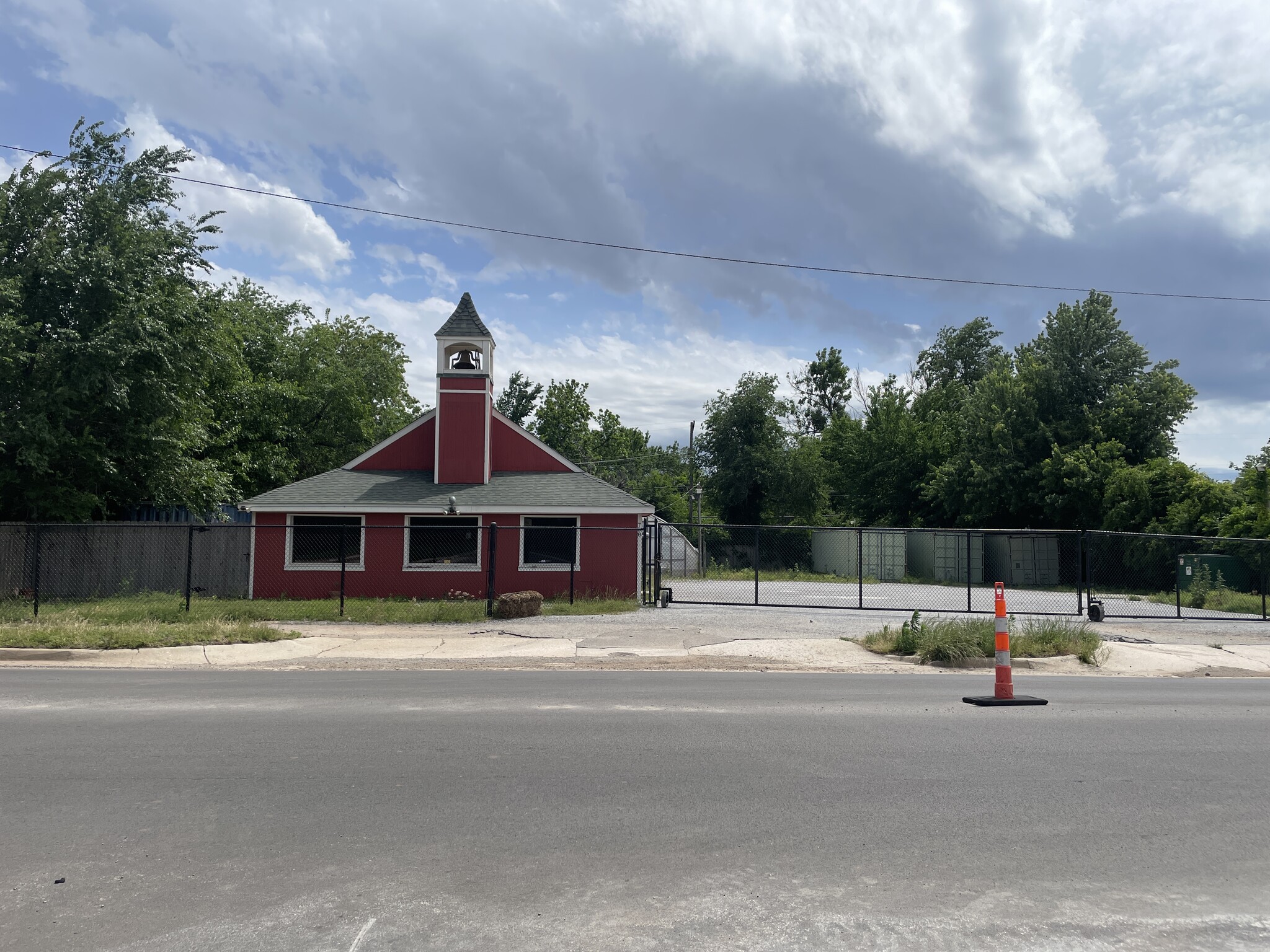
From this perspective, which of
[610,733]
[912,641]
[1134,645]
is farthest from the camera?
[1134,645]

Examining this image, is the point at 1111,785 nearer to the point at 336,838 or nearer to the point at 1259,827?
the point at 1259,827

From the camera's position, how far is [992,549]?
130 feet

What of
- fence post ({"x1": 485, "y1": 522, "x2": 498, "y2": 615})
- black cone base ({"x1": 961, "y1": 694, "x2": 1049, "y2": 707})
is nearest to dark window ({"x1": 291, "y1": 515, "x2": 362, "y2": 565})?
fence post ({"x1": 485, "y1": 522, "x2": 498, "y2": 615})

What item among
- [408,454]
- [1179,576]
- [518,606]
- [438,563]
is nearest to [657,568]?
[518,606]

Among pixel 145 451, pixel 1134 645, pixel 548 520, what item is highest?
pixel 145 451

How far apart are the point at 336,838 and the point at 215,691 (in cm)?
608

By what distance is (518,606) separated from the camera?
18.9 metres

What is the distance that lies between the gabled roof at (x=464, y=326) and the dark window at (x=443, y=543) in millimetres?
5038

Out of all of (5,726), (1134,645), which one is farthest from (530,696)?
(1134,645)

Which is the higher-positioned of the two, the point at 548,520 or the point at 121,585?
the point at 548,520

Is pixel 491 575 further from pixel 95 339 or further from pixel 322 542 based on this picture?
pixel 95 339

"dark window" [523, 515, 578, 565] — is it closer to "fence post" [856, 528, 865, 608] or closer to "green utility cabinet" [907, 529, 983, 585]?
"fence post" [856, 528, 865, 608]

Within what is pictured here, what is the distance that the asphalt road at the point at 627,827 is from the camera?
4141 millimetres

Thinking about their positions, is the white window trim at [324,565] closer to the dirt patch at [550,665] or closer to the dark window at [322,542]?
the dark window at [322,542]
